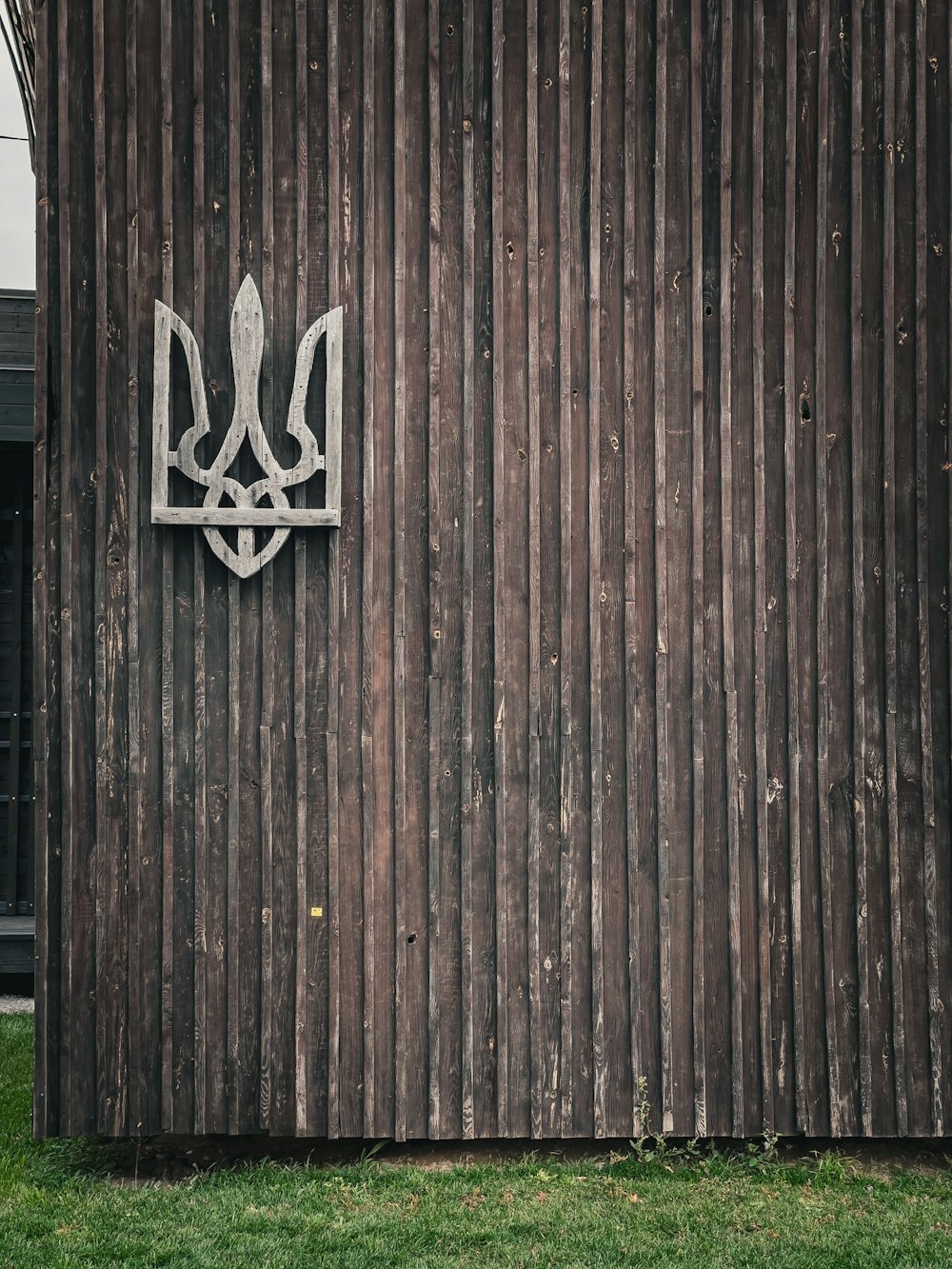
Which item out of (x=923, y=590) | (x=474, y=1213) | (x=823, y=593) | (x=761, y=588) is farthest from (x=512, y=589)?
(x=474, y=1213)

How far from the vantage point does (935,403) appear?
14.2 feet

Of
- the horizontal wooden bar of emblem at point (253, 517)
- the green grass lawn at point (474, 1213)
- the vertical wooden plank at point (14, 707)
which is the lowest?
the green grass lawn at point (474, 1213)

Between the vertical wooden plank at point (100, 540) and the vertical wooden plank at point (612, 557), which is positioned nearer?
the vertical wooden plank at point (100, 540)

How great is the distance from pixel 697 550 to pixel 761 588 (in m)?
0.35

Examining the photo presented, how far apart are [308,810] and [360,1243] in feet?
5.44

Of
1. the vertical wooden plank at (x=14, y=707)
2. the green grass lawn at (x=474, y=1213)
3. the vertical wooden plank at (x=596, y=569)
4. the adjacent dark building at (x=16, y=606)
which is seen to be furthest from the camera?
the vertical wooden plank at (x=14, y=707)

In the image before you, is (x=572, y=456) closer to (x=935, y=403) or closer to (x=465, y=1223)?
(x=935, y=403)

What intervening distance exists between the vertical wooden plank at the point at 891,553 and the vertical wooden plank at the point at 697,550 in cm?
87

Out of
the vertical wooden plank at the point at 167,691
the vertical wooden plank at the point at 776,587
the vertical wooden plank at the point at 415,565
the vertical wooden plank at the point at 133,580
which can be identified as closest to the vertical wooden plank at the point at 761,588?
the vertical wooden plank at the point at 776,587

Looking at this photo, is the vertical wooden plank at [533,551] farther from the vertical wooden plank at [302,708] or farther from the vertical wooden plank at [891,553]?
the vertical wooden plank at [891,553]

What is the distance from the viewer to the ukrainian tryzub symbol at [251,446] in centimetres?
409

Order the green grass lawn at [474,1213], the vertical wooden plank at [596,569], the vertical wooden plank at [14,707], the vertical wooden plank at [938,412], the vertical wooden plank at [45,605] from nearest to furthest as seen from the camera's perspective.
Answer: the green grass lawn at [474,1213] < the vertical wooden plank at [45,605] < the vertical wooden plank at [596,569] < the vertical wooden plank at [938,412] < the vertical wooden plank at [14,707]

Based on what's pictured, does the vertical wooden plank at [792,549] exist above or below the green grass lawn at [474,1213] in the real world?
above

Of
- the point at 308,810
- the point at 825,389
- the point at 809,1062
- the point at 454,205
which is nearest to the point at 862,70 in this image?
the point at 825,389
